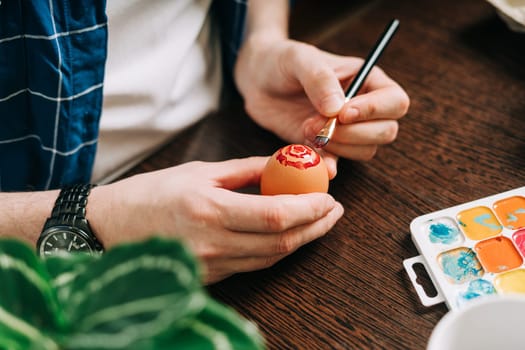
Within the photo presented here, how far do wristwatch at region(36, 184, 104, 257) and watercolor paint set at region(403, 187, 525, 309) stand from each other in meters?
0.42

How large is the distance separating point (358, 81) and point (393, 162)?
0.47 feet

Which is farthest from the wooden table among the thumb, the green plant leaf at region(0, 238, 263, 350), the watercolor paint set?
the green plant leaf at region(0, 238, 263, 350)

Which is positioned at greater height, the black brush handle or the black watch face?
the black brush handle

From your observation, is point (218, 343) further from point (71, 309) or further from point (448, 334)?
point (448, 334)

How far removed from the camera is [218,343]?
311 mm

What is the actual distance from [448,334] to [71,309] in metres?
0.30

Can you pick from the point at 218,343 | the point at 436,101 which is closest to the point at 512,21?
the point at 436,101

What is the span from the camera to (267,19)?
0.98 meters

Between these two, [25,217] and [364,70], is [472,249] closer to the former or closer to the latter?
[364,70]

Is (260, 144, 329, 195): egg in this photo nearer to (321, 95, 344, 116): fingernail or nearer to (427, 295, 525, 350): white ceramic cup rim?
(321, 95, 344, 116): fingernail

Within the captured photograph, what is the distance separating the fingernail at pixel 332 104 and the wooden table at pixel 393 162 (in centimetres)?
10

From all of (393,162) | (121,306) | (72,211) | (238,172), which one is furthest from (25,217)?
(393,162)

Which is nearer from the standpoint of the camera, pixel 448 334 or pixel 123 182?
pixel 448 334

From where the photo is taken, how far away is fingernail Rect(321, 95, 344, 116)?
2.39ft
